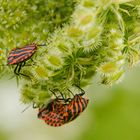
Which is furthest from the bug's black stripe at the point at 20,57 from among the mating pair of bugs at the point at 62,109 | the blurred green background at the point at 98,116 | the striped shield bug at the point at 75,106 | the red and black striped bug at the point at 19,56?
the blurred green background at the point at 98,116

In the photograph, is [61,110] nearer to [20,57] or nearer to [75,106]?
[75,106]

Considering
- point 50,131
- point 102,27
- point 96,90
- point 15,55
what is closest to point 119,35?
point 102,27

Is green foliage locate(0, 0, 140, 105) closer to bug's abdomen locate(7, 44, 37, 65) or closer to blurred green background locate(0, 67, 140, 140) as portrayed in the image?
bug's abdomen locate(7, 44, 37, 65)

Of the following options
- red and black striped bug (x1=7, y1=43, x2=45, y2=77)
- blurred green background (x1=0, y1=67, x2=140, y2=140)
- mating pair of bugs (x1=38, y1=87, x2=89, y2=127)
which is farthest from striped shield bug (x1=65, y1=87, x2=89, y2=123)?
blurred green background (x1=0, y1=67, x2=140, y2=140)

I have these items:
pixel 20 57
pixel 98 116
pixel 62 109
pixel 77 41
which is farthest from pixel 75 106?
pixel 98 116

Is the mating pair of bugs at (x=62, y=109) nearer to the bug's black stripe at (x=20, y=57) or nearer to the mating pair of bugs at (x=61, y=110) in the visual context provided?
the mating pair of bugs at (x=61, y=110)

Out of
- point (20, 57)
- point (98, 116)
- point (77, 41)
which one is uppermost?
point (77, 41)
